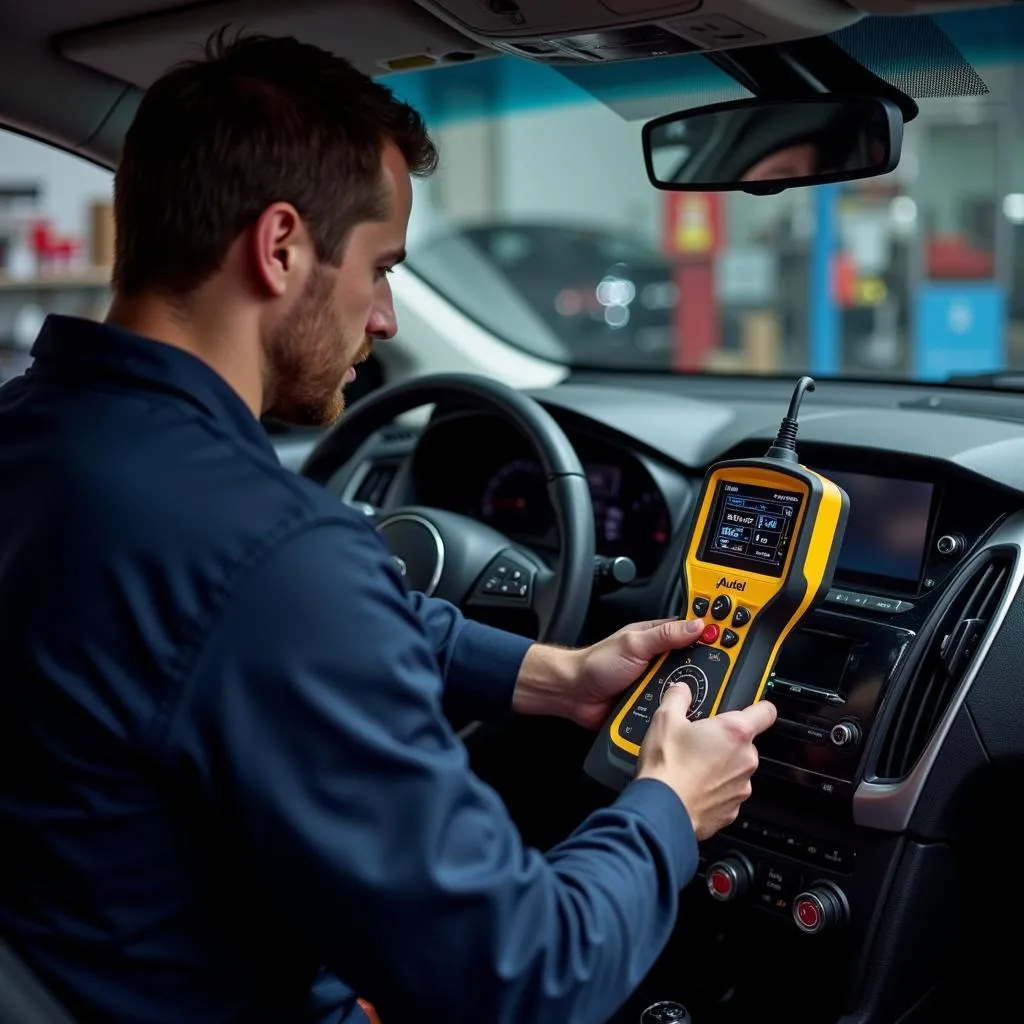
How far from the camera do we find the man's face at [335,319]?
1.11 meters

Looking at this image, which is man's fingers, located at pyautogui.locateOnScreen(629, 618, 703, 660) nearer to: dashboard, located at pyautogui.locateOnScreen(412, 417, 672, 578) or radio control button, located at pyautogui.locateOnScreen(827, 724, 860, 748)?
radio control button, located at pyautogui.locateOnScreen(827, 724, 860, 748)

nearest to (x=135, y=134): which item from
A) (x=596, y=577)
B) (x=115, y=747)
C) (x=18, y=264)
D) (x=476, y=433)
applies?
(x=115, y=747)

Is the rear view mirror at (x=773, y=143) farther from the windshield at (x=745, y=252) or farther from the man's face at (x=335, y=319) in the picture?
the windshield at (x=745, y=252)

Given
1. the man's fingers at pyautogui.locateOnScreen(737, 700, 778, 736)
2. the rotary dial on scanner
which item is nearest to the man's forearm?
the rotary dial on scanner

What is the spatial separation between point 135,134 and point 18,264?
554cm

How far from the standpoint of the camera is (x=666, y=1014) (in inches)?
71.3

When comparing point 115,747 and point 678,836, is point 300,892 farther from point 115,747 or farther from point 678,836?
point 678,836

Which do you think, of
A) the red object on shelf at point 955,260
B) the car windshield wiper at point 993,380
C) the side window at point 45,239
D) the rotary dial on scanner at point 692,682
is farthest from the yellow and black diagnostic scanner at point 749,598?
the red object on shelf at point 955,260

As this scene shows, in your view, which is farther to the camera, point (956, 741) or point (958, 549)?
point (958, 549)

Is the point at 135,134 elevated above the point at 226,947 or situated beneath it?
elevated above

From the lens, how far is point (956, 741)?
5.39ft

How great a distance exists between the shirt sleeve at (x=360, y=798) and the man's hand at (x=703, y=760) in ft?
0.71

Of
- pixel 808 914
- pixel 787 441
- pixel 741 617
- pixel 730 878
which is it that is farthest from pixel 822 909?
pixel 787 441

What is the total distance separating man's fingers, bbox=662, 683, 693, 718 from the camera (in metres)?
1.23
